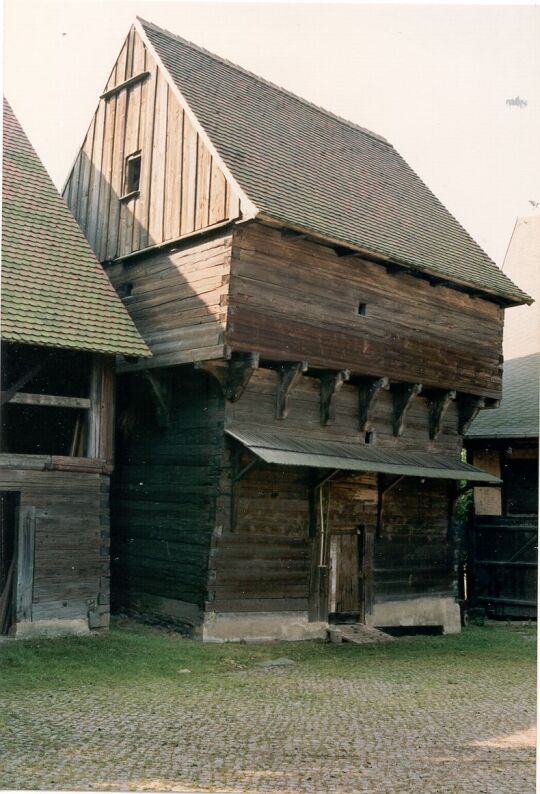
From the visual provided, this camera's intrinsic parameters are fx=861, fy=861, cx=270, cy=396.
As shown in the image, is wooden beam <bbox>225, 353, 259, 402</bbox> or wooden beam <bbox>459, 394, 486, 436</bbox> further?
wooden beam <bbox>459, 394, 486, 436</bbox>

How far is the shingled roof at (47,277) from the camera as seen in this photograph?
46.1ft

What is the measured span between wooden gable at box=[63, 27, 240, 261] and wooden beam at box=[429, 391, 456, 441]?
23.0ft

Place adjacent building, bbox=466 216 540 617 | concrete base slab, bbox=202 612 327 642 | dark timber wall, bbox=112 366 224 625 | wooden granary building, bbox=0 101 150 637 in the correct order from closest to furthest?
wooden granary building, bbox=0 101 150 637
concrete base slab, bbox=202 612 327 642
dark timber wall, bbox=112 366 224 625
adjacent building, bbox=466 216 540 617

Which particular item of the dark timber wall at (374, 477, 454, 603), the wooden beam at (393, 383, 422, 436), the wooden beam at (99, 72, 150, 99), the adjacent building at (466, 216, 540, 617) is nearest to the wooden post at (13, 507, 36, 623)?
the dark timber wall at (374, 477, 454, 603)

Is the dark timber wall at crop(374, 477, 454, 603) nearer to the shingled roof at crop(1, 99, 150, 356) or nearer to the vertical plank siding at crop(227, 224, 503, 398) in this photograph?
the vertical plank siding at crop(227, 224, 503, 398)

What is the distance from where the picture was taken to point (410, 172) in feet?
76.2

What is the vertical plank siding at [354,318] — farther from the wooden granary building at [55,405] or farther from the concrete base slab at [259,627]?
the concrete base slab at [259,627]

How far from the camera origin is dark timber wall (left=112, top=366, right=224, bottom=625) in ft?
51.8

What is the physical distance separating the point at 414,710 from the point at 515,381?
14.9m

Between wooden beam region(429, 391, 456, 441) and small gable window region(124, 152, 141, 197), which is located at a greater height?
small gable window region(124, 152, 141, 197)

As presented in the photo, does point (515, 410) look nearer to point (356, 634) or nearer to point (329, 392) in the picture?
point (329, 392)

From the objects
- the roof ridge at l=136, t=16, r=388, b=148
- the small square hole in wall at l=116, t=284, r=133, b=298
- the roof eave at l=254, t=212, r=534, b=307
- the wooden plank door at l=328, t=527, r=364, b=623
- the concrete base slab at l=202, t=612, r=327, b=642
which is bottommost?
the concrete base slab at l=202, t=612, r=327, b=642

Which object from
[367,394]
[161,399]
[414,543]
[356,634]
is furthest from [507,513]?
[161,399]

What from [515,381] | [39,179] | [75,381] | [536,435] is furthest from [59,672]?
[515,381]
